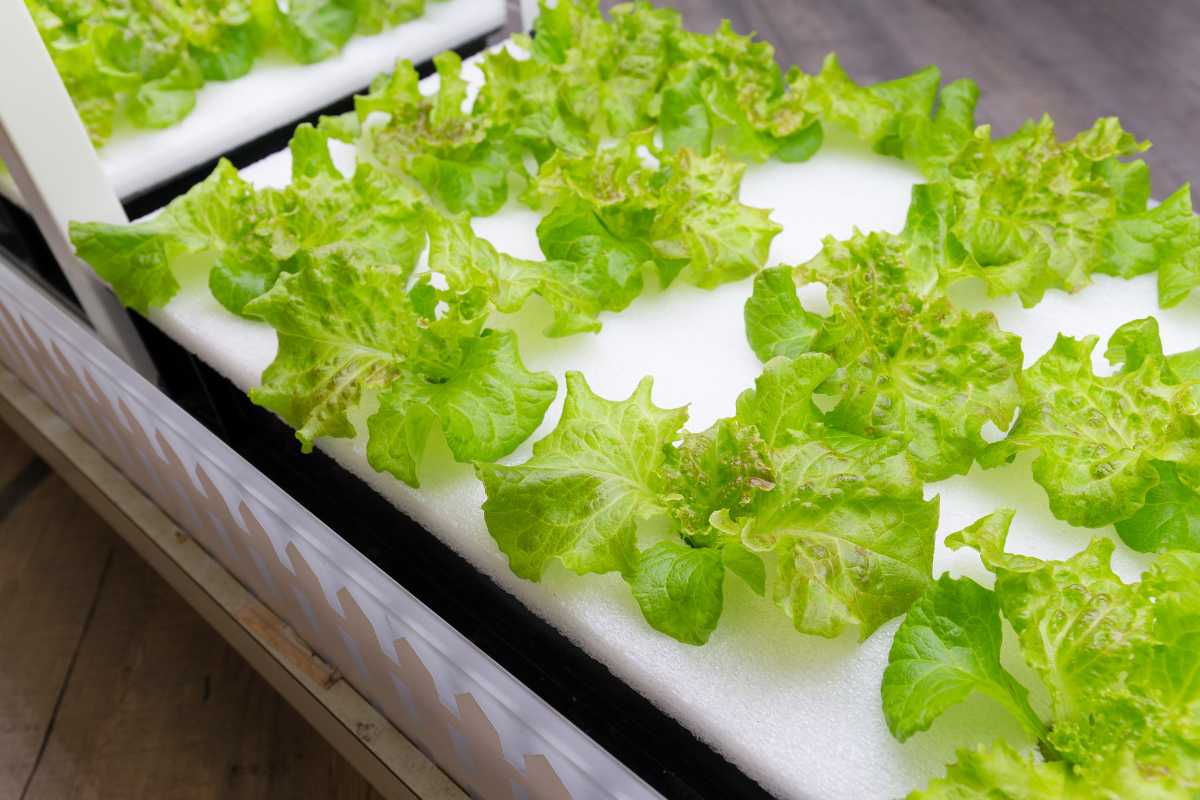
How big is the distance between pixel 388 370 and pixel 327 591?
17 centimetres

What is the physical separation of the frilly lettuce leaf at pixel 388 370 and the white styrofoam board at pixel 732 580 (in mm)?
32

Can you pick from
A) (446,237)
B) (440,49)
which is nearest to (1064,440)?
(446,237)

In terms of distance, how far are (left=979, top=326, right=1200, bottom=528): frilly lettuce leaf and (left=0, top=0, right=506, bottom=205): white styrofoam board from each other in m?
0.83

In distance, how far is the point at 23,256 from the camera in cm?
118

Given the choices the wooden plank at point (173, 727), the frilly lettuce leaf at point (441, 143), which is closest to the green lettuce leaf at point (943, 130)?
the frilly lettuce leaf at point (441, 143)

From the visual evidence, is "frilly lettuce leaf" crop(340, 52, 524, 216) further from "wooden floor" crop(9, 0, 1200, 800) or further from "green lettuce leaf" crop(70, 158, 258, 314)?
"wooden floor" crop(9, 0, 1200, 800)

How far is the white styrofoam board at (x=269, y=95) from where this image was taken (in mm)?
1006

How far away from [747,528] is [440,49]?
89 cm

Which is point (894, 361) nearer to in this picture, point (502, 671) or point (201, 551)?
point (502, 671)

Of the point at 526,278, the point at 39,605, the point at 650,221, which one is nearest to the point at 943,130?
the point at 650,221

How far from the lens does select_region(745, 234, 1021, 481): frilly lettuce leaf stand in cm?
69

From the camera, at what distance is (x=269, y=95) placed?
1.10 metres

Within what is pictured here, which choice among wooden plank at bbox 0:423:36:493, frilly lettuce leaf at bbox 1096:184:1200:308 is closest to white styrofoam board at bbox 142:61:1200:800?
frilly lettuce leaf at bbox 1096:184:1200:308

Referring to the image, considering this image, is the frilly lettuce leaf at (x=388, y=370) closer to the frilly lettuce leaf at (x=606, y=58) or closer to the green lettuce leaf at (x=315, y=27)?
the frilly lettuce leaf at (x=606, y=58)
